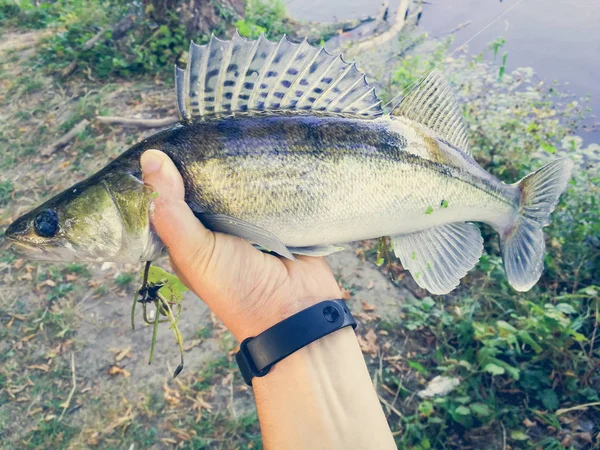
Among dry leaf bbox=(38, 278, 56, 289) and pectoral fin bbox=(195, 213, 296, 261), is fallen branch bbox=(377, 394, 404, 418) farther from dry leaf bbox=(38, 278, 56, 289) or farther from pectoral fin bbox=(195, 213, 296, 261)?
dry leaf bbox=(38, 278, 56, 289)

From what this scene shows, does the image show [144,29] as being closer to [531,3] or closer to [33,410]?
[33,410]

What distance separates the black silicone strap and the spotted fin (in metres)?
0.74

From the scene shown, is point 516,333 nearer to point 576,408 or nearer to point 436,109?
point 576,408

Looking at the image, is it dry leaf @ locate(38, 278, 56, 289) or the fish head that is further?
dry leaf @ locate(38, 278, 56, 289)

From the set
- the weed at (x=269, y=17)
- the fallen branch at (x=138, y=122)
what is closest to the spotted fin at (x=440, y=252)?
the fallen branch at (x=138, y=122)

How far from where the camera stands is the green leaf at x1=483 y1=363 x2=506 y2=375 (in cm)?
300

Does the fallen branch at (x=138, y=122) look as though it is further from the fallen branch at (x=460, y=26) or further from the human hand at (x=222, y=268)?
the fallen branch at (x=460, y=26)

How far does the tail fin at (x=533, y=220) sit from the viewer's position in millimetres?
2562

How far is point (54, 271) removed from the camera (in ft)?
14.0

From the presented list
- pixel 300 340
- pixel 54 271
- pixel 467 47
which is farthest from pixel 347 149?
pixel 467 47

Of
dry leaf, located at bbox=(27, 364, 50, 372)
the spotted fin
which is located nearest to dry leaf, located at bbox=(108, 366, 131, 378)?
dry leaf, located at bbox=(27, 364, 50, 372)

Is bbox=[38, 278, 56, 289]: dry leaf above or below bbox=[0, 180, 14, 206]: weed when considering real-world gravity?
below

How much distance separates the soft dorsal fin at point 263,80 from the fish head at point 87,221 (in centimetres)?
49

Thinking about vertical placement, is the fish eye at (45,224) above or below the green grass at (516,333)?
above
